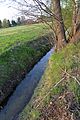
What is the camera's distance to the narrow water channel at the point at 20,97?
34.3ft

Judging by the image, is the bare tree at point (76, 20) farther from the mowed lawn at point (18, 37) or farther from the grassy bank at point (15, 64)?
the grassy bank at point (15, 64)

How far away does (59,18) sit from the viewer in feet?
49.1

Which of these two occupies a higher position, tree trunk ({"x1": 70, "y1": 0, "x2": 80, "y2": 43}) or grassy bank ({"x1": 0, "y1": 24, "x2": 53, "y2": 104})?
tree trunk ({"x1": 70, "y1": 0, "x2": 80, "y2": 43})

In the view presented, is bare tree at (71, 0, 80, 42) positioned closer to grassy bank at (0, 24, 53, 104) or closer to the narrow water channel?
the narrow water channel

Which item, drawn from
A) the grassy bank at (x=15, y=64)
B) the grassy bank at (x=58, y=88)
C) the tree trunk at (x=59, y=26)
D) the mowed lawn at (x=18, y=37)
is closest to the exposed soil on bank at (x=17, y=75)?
the grassy bank at (x=15, y=64)

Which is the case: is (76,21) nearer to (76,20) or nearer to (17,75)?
(76,20)

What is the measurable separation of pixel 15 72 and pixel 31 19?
3152 millimetres

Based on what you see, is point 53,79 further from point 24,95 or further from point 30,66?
point 30,66

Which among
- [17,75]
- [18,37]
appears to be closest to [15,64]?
[17,75]

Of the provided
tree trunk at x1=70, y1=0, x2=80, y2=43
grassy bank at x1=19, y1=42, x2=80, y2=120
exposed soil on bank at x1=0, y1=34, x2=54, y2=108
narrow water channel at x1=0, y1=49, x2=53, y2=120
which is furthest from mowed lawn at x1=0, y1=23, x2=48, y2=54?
grassy bank at x1=19, y1=42, x2=80, y2=120

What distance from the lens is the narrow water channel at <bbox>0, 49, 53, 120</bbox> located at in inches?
411

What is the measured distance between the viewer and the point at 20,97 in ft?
39.8

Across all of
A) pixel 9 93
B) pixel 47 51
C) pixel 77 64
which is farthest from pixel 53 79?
pixel 47 51

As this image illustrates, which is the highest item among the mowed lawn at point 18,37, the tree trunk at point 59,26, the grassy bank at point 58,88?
the tree trunk at point 59,26
